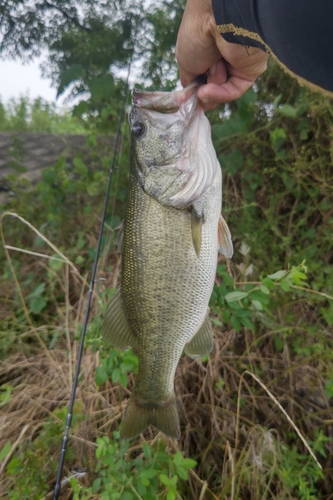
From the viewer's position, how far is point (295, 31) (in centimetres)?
81

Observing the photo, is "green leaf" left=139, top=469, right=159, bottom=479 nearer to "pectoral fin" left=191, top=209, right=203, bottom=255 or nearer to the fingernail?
"pectoral fin" left=191, top=209, right=203, bottom=255

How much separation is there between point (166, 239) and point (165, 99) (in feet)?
1.68

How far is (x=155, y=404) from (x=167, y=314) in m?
0.38

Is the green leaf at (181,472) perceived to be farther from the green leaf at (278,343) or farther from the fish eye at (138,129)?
the fish eye at (138,129)

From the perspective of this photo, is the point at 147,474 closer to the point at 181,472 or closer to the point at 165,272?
the point at 181,472

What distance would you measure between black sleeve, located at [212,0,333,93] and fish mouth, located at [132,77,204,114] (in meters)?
0.27

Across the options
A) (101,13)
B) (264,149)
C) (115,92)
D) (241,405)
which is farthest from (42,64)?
(241,405)

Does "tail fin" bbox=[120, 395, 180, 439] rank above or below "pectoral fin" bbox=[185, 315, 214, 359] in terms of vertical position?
below

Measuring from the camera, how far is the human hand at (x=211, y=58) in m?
1.30

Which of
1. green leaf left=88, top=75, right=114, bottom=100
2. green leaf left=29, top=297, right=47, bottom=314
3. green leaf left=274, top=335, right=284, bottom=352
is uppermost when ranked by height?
green leaf left=88, top=75, right=114, bottom=100

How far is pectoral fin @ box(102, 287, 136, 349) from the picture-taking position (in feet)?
4.73

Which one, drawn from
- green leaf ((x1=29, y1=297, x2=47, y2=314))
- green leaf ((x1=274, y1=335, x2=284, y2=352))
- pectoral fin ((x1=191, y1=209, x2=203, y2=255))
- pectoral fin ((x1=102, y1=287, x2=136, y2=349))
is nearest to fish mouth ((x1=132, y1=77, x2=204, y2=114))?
pectoral fin ((x1=191, y1=209, x2=203, y2=255))

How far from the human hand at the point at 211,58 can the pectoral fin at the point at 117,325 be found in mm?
835

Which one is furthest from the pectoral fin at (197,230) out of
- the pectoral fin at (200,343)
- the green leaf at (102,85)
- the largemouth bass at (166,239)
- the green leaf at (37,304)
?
the green leaf at (37,304)
